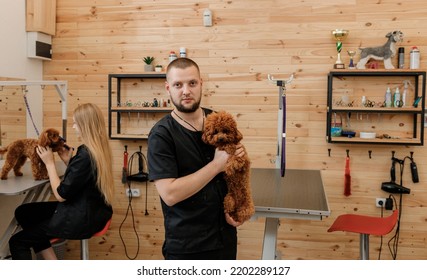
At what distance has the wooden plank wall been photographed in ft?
10.5

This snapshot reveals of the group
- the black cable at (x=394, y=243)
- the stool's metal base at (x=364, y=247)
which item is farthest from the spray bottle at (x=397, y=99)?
the stool's metal base at (x=364, y=247)

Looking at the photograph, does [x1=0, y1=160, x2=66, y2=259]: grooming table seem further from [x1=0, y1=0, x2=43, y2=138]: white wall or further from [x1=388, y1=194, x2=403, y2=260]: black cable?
[x1=388, y1=194, x2=403, y2=260]: black cable

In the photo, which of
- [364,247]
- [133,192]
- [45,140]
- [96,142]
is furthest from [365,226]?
[45,140]

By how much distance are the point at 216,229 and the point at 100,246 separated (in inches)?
91.1

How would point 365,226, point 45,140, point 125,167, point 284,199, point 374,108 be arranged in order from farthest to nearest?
1. point 125,167
2. point 374,108
3. point 45,140
4. point 365,226
5. point 284,199

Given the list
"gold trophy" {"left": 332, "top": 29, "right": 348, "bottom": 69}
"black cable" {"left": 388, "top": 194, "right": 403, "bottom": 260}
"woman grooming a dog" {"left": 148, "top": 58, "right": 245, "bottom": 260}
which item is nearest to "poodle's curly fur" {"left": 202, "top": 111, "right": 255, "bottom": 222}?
"woman grooming a dog" {"left": 148, "top": 58, "right": 245, "bottom": 260}

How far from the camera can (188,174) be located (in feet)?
5.29

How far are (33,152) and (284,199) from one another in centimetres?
165

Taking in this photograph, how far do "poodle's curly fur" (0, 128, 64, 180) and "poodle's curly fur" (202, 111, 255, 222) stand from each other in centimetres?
147

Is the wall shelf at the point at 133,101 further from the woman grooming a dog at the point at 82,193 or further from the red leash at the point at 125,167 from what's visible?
the woman grooming a dog at the point at 82,193

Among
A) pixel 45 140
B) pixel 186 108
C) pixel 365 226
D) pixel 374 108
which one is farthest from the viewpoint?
pixel 374 108

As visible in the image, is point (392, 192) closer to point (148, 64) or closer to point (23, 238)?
point (148, 64)

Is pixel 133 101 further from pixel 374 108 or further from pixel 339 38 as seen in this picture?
pixel 374 108
